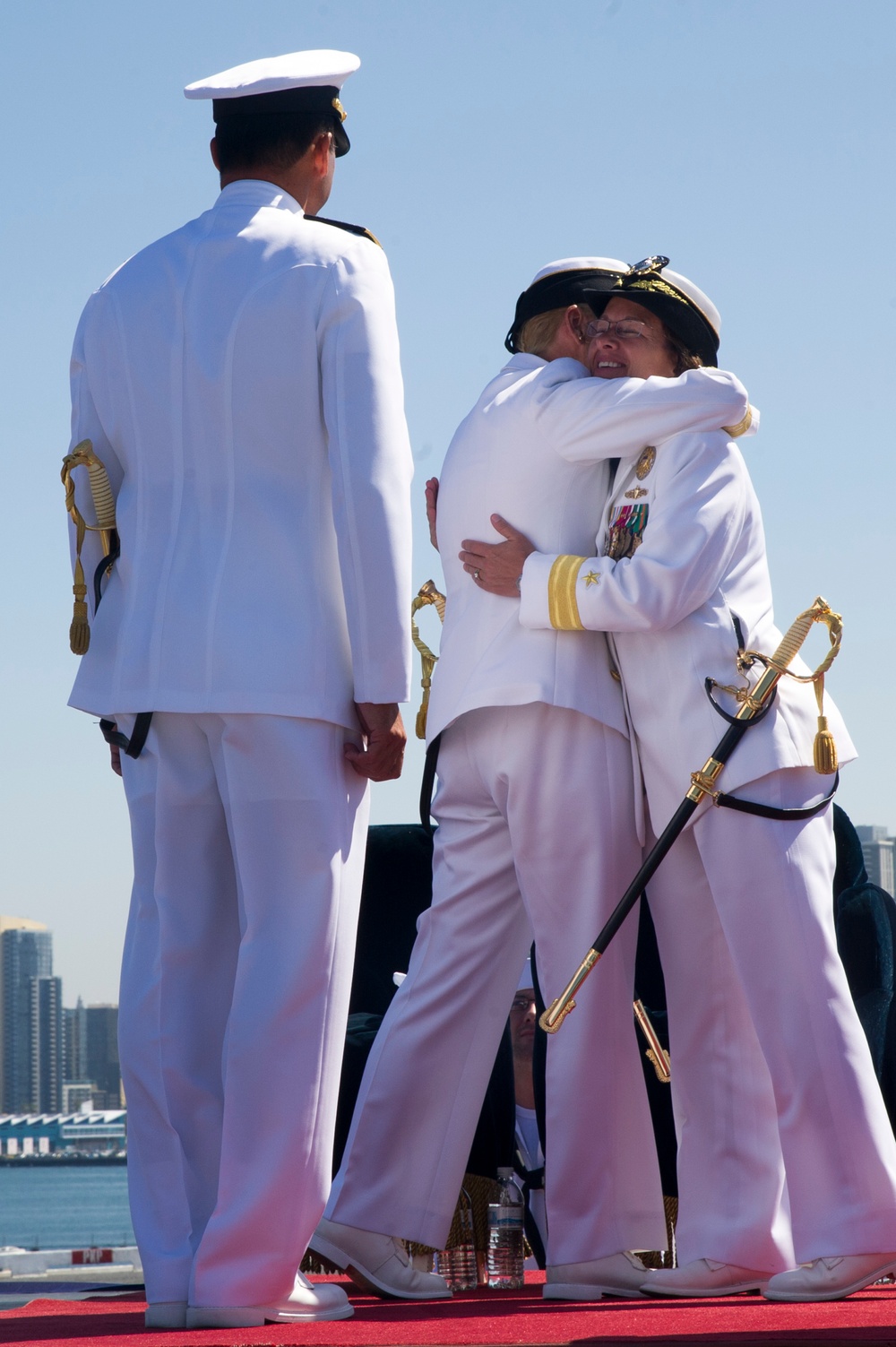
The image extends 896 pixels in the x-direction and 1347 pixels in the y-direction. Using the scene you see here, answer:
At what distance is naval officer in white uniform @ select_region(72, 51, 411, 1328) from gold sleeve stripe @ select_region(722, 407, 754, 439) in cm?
86

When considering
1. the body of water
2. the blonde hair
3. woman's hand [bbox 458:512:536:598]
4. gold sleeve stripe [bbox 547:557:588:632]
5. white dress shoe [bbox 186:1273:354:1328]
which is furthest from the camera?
the body of water

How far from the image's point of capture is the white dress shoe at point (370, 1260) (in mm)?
3418

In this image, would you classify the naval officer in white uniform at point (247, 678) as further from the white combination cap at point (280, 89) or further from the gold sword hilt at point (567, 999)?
the gold sword hilt at point (567, 999)

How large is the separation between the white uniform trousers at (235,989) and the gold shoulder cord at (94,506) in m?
0.21

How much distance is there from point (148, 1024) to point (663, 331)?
1830 mm

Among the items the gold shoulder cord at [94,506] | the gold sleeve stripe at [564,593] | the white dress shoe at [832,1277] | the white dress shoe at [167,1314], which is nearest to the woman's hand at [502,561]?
the gold sleeve stripe at [564,593]

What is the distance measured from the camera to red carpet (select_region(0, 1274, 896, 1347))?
237cm

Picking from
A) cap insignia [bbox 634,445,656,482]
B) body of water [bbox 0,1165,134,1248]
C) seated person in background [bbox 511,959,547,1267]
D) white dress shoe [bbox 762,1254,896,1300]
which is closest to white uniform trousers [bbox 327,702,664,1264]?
white dress shoe [bbox 762,1254,896,1300]

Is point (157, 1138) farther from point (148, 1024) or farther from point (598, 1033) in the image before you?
point (598, 1033)

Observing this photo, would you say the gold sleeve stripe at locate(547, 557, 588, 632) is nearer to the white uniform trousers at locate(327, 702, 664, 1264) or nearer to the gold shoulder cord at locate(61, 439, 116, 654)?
the white uniform trousers at locate(327, 702, 664, 1264)

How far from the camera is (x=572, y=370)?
379 cm

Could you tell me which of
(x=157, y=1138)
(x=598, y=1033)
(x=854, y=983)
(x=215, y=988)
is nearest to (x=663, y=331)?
(x=598, y=1033)

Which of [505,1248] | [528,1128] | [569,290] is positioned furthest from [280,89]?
[528,1128]

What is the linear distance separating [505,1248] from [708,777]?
128cm
